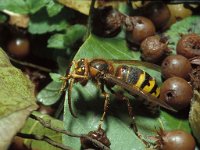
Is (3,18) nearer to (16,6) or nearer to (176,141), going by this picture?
(16,6)

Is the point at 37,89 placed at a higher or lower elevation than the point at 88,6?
lower

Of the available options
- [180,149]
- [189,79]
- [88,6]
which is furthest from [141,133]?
[88,6]

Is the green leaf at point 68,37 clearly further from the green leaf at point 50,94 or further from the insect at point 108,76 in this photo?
the insect at point 108,76

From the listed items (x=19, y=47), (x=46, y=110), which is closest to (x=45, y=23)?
(x=19, y=47)

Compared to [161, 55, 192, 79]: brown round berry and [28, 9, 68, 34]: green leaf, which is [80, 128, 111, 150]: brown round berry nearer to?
[161, 55, 192, 79]: brown round berry

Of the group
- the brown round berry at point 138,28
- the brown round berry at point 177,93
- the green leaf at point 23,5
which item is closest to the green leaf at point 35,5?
the green leaf at point 23,5

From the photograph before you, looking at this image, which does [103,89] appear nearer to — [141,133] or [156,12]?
[141,133]
